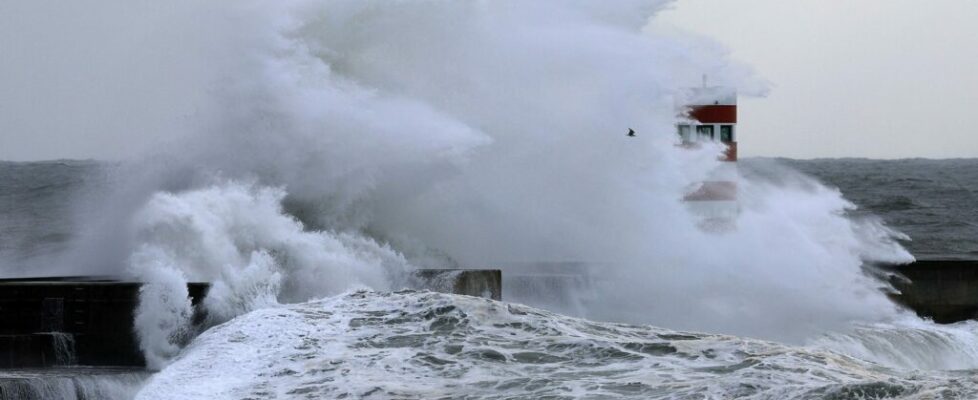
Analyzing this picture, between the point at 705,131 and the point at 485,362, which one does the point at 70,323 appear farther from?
the point at 705,131

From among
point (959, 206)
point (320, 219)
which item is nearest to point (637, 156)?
point (320, 219)

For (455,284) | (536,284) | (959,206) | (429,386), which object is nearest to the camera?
(429,386)

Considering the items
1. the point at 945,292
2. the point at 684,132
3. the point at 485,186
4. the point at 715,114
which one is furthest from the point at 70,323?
the point at 945,292

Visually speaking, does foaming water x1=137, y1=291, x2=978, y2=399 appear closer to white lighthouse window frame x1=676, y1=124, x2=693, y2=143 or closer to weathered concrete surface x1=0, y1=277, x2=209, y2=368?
weathered concrete surface x1=0, y1=277, x2=209, y2=368

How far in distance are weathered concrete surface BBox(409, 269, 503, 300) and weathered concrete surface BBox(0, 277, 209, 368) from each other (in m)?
1.56

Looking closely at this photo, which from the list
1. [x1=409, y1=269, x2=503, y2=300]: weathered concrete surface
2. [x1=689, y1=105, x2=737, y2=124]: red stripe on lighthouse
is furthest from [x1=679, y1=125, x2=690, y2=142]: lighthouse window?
[x1=409, y1=269, x2=503, y2=300]: weathered concrete surface

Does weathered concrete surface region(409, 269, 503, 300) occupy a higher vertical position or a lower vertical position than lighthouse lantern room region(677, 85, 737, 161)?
lower

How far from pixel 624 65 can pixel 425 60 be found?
1.74 metres

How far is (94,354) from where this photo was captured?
8.47 meters

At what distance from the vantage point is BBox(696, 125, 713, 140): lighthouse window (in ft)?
44.4

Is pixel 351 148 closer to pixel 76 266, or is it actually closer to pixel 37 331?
pixel 76 266

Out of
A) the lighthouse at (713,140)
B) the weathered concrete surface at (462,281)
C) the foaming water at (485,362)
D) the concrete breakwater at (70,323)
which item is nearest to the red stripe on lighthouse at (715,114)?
the lighthouse at (713,140)

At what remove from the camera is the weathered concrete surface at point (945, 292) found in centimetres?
1253

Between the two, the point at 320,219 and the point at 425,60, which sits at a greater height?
the point at 425,60
